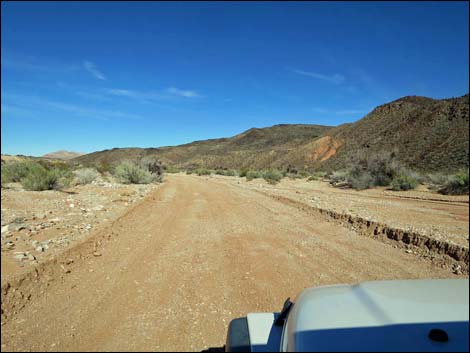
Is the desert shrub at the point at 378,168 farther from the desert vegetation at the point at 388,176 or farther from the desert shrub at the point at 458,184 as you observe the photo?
the desert shrub at the point at 458,184

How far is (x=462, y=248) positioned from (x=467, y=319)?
479 cm

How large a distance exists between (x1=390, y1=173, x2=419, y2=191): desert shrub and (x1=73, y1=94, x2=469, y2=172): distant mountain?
24.2 inches

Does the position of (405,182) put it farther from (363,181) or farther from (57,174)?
(57,174)

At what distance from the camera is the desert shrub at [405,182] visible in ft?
46.1

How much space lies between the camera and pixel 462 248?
16.6 ft

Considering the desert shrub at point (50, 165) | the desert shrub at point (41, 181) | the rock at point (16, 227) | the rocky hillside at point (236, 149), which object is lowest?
the rock at point (16, 227)

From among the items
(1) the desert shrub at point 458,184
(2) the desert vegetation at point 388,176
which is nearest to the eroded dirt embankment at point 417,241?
(1) the desert shrub at point 458,184

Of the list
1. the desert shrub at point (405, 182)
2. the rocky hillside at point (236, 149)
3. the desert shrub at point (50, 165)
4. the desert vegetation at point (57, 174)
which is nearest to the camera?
the desert vegetation at point (57, 174)

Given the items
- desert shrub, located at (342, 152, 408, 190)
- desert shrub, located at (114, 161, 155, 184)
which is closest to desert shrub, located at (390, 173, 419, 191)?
desert shrub, located at (342, 152, 408, 190)

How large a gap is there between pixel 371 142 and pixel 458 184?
3277cm

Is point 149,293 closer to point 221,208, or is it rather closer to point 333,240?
point 333,240

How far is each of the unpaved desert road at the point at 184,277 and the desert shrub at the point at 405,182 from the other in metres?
7.73

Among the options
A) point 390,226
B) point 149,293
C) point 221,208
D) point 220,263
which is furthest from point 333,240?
point 221,208

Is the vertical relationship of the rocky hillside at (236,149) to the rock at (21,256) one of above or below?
above
